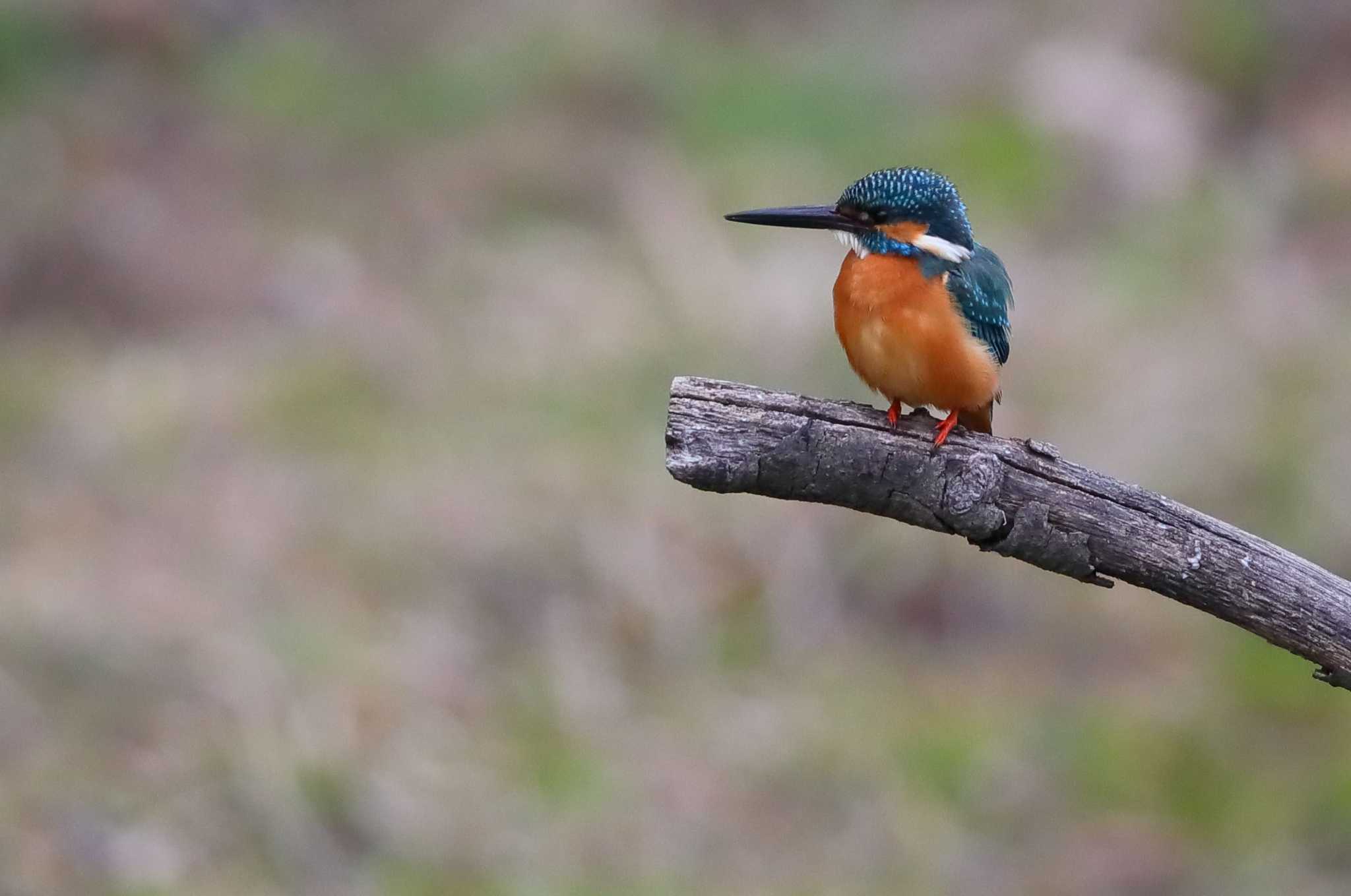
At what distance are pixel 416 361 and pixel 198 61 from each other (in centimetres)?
453

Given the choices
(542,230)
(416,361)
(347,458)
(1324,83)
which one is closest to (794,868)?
(347,458)

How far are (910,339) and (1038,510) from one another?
0.78m

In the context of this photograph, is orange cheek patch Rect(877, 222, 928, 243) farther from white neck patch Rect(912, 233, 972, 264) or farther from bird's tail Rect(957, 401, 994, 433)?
bird's tail Rect(957, 401, 994, 433)

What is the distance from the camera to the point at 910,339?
3.90m

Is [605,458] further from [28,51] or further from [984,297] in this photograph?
[28,51]

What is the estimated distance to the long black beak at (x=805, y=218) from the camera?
3.82 meters

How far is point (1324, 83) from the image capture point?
1188 centimetres

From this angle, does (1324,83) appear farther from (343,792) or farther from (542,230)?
(343,792)

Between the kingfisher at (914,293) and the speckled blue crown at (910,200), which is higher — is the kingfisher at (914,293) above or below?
below

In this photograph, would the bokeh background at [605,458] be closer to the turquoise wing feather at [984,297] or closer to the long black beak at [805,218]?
the turquoise wing feather at [984,297]

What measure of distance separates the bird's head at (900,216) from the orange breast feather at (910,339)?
60mm

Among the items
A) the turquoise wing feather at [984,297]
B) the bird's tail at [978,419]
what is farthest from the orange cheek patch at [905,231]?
the bird's tail at [978,419]

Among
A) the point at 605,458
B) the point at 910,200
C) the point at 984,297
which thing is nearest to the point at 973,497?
the point at 984,297

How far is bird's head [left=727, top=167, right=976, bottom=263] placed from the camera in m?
4.05
